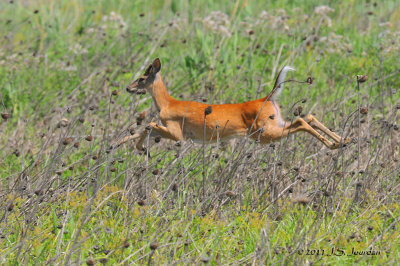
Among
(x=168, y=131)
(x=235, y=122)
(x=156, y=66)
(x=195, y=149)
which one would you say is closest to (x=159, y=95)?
(x=156, y=66)

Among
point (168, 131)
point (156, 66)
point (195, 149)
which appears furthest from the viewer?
point (195, 149)

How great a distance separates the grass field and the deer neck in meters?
0.27

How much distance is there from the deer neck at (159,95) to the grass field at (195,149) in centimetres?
27

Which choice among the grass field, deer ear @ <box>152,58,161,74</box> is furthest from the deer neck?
the grass field

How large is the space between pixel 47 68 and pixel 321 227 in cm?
474

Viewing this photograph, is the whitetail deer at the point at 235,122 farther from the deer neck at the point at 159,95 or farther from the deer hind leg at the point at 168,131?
the deer neck at the point at 159,95

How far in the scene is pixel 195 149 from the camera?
6.21 meters

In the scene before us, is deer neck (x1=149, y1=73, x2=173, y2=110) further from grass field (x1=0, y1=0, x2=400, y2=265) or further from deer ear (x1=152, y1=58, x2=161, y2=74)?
grass field (x1=0, y1=0, x2=400, y2=265)

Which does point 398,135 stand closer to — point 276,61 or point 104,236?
point 276,61

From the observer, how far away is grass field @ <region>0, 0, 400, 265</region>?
3885 millimetres

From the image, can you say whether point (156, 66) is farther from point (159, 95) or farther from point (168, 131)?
point (168, 131)

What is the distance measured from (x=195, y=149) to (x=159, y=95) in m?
0.73

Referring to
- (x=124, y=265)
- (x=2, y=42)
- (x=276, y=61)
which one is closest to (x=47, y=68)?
(x=2, y=42)

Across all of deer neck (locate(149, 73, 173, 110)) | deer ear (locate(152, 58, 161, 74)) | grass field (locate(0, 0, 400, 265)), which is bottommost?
grass field (locate(0, 0, 400, 265))
